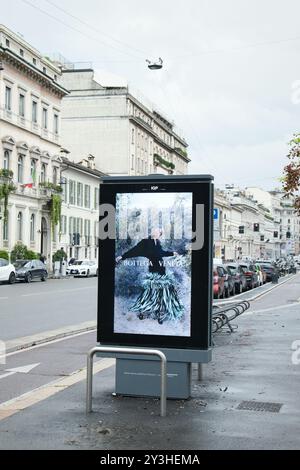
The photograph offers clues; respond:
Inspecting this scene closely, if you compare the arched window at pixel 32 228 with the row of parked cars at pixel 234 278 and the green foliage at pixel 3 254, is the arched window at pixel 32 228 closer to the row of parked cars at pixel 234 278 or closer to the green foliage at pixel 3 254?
the green foliage at pixel 3 254

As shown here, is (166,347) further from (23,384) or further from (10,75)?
(10,75)

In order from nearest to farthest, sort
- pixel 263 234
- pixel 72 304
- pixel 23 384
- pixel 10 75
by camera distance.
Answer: pixel 23 384 → pixel 72 304 → pixel 10 75 → pixel 263 234

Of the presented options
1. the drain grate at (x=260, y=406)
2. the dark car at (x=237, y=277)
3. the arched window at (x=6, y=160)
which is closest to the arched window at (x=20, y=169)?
the arched window at (x=6, y=160)

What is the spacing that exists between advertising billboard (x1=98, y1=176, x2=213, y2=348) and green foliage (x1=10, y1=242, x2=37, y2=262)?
1775 inches

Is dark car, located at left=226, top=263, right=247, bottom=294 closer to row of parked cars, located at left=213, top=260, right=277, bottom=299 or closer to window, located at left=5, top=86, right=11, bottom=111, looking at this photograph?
row of parked cars, located at left=213, top=260, right=277, bottom=299

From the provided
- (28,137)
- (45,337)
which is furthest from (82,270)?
(45,337)

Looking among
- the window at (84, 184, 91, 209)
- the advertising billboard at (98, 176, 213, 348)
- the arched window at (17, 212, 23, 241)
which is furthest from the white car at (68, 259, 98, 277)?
the advertising billboard at (98, 176, 213, 348)

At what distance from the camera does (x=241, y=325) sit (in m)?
17.4

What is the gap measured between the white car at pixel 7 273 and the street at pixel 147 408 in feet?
92.6

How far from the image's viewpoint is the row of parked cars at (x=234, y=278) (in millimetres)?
29359

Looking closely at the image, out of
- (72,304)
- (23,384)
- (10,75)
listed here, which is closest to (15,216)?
(10,75)

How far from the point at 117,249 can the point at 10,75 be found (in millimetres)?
48412

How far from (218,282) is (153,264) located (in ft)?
69.5

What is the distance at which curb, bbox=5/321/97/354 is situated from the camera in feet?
43.6
